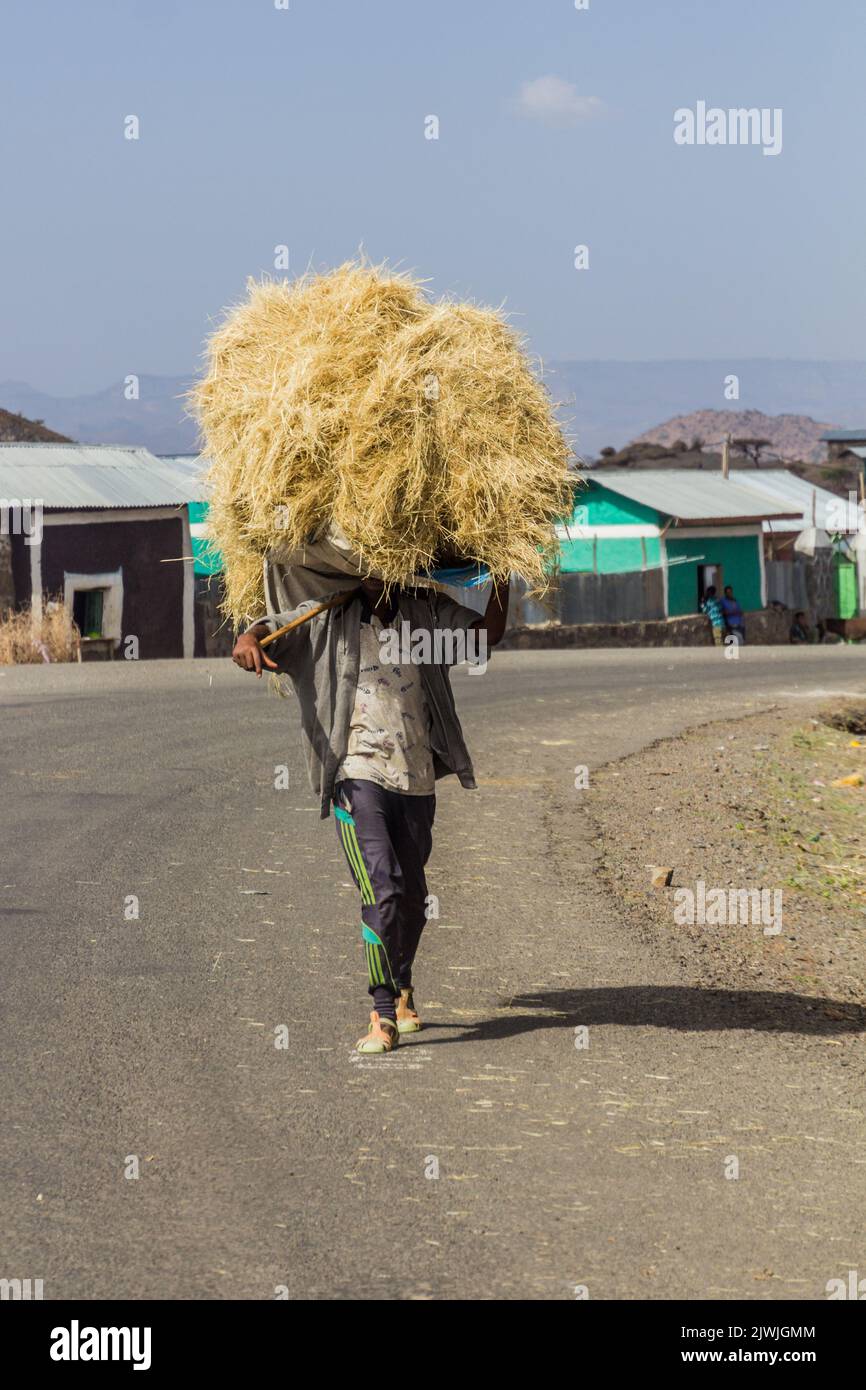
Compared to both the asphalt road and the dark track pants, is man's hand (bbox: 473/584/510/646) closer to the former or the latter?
the dark track pants

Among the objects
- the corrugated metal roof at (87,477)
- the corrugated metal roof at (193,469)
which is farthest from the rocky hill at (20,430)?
the corrugated metal roof at (87,477)

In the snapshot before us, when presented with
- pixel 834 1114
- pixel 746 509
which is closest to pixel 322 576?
pixel 834 1114

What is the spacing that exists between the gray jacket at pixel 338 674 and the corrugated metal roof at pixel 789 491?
50009 millimetres

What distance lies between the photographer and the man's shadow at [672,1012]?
666 cm

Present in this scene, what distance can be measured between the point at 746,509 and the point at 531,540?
45107 millimetres

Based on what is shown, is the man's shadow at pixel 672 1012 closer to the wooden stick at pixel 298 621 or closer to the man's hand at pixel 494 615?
the man's hand at pixel 494 615

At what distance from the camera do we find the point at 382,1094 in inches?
225

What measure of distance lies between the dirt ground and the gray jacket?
1.84 metres

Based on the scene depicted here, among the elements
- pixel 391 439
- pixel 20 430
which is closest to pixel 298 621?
pixel 391 439

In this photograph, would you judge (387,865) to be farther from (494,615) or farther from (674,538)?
(674,538)

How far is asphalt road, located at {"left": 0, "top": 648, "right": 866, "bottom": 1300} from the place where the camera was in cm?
436

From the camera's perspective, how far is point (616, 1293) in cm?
412

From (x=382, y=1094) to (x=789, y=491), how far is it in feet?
195
